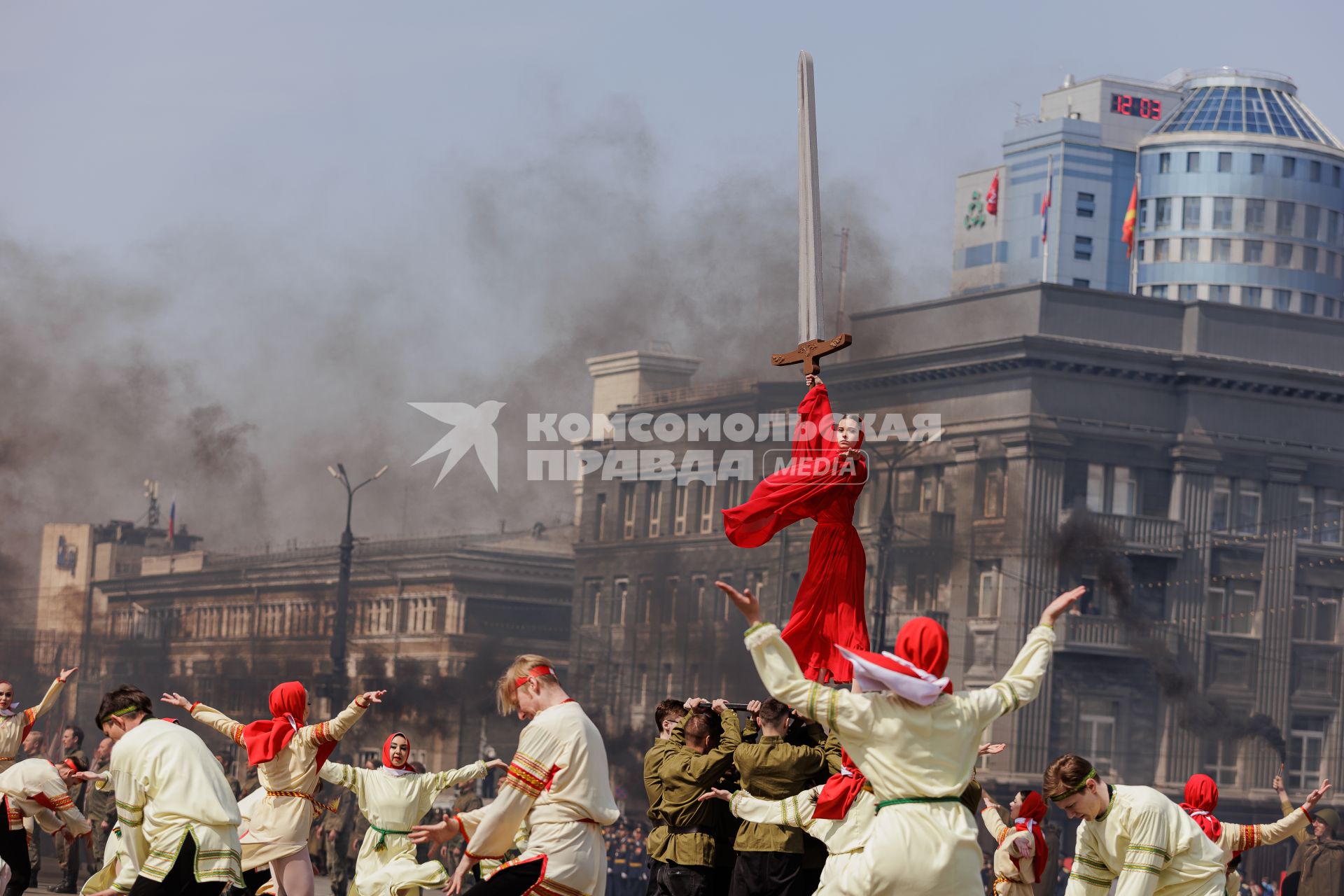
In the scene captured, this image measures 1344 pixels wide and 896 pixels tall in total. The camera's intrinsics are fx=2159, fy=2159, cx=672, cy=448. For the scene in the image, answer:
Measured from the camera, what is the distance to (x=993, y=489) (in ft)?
217

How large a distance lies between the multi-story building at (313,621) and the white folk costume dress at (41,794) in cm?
6111

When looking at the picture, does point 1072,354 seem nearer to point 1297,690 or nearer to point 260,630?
point 1297,690

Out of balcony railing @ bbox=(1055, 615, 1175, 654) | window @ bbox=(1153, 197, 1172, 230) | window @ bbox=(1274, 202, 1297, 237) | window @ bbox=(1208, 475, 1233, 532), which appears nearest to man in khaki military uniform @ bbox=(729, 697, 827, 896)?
balcony railing @ bbox=(1055, 615, 1175, 654)

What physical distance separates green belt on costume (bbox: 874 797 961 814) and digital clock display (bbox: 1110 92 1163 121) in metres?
123

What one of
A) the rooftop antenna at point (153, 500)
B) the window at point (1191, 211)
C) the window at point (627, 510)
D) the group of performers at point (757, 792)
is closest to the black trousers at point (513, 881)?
the group of performers at point (757, 792)

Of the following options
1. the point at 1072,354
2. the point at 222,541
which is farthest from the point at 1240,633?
the point at 222,541

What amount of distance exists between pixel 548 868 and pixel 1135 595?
57098mm

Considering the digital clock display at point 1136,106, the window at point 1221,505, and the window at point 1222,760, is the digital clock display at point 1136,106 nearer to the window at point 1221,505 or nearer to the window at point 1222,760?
the window at point 1221,505

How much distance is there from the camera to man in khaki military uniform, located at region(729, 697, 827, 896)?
12047 mm

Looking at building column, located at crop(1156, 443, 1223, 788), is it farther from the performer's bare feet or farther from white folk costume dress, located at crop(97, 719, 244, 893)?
the performer's bare feet

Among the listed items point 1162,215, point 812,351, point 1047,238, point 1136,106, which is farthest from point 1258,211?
point 812,351

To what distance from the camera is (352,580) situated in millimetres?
90062

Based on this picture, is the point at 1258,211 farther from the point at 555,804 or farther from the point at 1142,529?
the point at 555,804

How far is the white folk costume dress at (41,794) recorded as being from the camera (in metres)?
14.9
